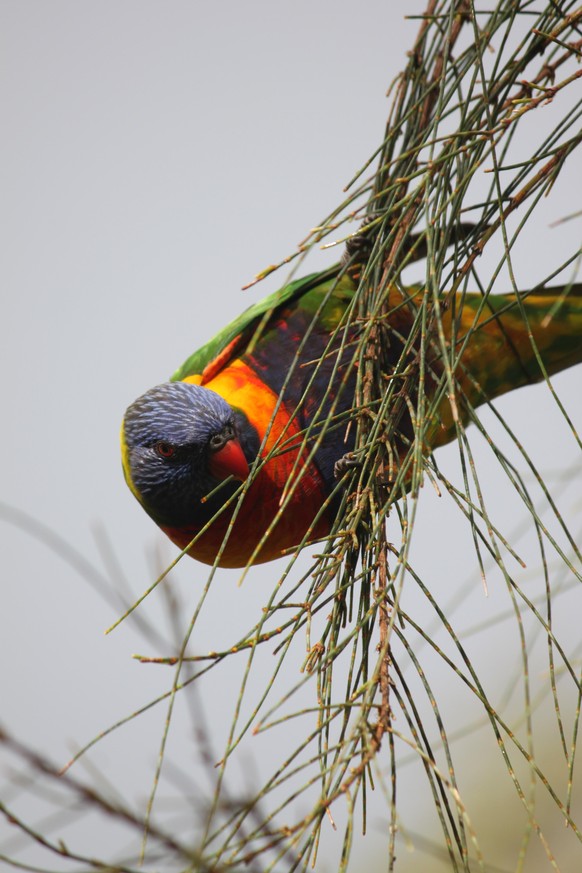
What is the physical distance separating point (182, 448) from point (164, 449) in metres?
0.05

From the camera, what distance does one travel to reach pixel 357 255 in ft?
5.10

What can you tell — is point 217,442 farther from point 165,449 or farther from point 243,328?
point 243,328

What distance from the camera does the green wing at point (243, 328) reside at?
1.91 m

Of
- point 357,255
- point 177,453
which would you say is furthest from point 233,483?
point 357,255

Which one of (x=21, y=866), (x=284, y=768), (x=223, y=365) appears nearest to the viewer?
(x=21, y=866)

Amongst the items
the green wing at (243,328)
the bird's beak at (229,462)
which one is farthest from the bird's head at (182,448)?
the green wing at (243,328)

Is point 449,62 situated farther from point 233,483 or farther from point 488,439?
point 233,483

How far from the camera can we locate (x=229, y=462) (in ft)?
5.65

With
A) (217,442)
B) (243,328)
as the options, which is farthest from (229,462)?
(243,328)

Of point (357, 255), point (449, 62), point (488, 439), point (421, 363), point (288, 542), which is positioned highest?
point (449, 62)

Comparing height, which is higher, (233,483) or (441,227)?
(441,227)

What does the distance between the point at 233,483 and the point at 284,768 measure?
1.09 metres

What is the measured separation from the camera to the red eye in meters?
1.74

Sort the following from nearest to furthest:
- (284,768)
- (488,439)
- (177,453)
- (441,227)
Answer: (284,768) < (488,439) < (441,227) < (177,453)
